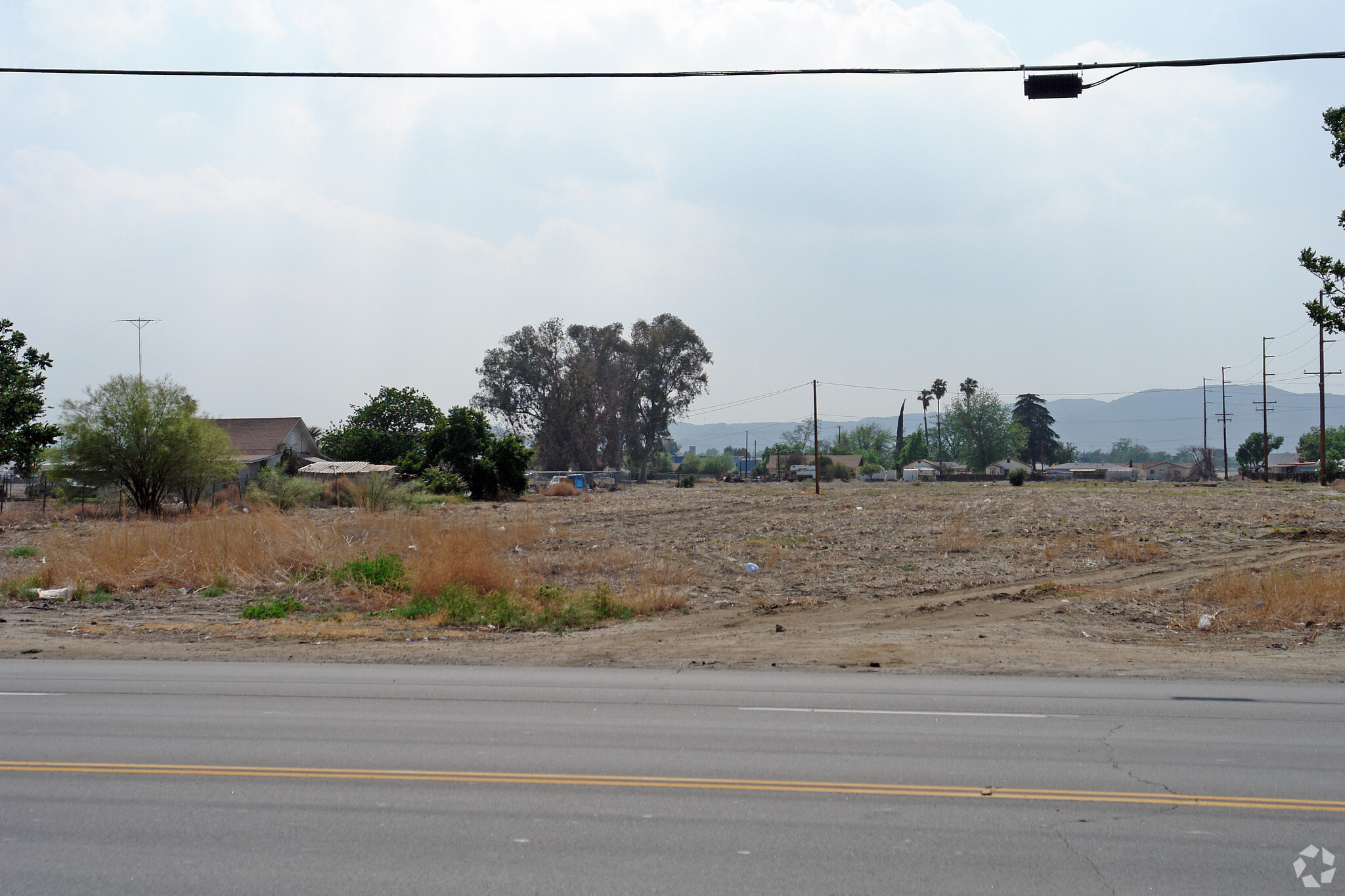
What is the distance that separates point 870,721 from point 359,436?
229 feet

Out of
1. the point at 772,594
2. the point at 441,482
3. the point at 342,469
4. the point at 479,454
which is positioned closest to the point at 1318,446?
the point at 479,454

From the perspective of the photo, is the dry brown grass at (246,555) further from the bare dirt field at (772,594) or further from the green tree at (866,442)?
the green tree at (866,442)

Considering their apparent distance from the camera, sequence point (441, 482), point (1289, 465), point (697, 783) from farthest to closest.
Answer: point (1289, 465) → point (441, 482) → point (697, 783)

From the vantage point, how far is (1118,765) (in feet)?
22.2

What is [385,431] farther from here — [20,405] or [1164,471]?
[1164,471]

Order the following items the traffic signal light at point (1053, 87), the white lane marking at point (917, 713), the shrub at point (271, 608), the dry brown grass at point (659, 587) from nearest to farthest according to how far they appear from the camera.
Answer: the white lane marking at point (917, 713) → the traffic signal light at point (1053, 87) → the shrub at point (271, 608) → the dry brown grass at point (659, 587)

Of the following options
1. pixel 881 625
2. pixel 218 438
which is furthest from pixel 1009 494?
pixel 218 438

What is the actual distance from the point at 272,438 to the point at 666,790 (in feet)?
212

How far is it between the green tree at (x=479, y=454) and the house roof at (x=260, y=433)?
11.6 meters

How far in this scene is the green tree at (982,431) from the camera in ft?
436

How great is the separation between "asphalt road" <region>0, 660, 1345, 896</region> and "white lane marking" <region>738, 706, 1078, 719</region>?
0.04m

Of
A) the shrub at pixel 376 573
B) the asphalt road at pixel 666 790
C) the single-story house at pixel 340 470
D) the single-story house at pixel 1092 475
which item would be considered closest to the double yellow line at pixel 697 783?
the asphalt road at pixel 666 790

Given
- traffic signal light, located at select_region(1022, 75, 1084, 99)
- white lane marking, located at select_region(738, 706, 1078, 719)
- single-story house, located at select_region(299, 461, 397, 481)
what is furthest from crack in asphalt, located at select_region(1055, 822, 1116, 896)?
single-story house, located at select_region(299, 461, 397, 481)

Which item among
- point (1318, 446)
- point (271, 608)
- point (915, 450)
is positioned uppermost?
point (915, 450)
